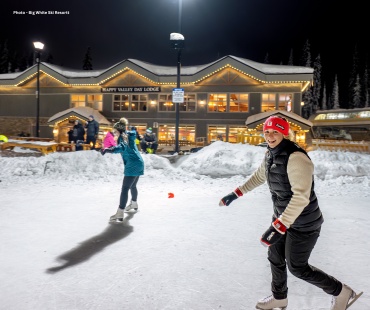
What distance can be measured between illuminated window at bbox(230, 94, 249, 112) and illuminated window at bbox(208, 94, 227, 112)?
0.68 m

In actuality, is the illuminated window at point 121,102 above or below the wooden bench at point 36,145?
above

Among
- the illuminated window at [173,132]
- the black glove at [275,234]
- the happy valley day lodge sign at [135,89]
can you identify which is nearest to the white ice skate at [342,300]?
the black glove at [275,234]

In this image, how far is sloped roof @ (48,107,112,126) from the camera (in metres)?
27.6

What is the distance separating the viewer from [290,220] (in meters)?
2.57

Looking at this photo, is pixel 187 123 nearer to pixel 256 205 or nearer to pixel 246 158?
pixel 246 158

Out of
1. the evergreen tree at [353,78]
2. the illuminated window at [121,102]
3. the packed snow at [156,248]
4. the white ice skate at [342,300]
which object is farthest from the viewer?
the evergreen tree at [353,78]

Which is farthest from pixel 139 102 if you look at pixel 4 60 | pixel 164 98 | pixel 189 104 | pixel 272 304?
pixel 4 60

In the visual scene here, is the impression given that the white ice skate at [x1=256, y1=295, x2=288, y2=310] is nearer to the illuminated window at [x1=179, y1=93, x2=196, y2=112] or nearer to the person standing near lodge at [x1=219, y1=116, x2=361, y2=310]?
the person standing near lodge at [x1=219, y1=116, x2=361, y2=310]

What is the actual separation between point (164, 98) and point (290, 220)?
1093 inches

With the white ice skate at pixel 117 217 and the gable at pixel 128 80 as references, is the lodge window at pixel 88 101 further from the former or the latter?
the white ice skate at pixel 117 217

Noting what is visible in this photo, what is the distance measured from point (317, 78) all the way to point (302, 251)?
86.6 metres

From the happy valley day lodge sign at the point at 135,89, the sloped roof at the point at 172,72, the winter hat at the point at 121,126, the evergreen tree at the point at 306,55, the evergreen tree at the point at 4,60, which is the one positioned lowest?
the winter hat at the point at 121,126

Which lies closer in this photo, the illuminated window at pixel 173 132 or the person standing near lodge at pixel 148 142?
the person standing near lodge at pixel 148 142

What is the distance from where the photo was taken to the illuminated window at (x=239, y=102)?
27883 millimetres
